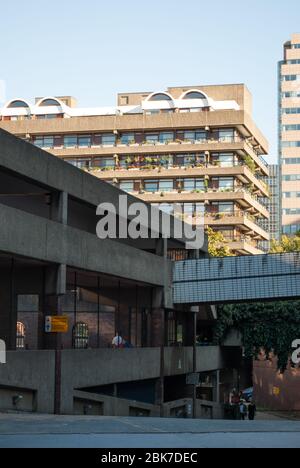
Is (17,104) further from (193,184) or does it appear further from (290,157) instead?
(290,157)

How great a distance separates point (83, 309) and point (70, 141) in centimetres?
6090

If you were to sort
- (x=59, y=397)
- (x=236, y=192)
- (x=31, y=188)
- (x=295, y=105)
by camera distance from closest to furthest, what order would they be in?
(x=59, y=397)
(x=31, y=188)
(x=236, y=192)
(x=295, y=105)

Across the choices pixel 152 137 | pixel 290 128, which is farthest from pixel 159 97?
pixel 290 128

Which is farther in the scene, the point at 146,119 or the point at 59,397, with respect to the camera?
the point at 146,119

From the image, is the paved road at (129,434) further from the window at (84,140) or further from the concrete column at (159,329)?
the window at (84,140)

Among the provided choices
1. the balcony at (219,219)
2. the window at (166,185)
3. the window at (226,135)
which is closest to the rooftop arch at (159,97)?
the window at (226,135)

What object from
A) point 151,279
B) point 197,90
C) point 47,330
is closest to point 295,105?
point 197,90

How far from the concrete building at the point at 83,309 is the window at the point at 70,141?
48373 mm

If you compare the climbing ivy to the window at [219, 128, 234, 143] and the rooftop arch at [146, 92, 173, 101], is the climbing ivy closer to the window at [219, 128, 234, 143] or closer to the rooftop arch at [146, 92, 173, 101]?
the window at [219, 128, 234, 143]

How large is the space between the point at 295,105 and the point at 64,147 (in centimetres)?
7170

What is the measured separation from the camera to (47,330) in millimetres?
32438

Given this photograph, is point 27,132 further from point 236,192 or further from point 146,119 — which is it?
point 236,192

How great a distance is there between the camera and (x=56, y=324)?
3216 cm

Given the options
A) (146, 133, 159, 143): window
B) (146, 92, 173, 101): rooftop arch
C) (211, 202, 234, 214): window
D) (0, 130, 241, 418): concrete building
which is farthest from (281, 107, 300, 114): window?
(0, 130, 241, 418): concrete building
